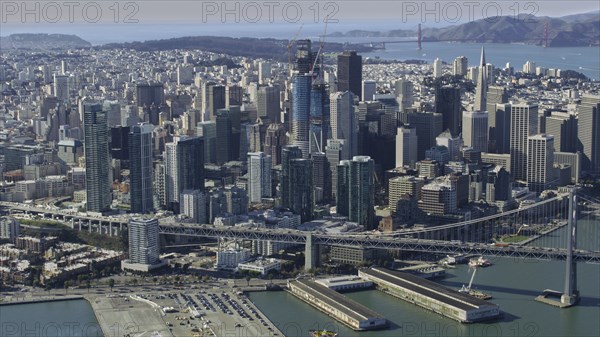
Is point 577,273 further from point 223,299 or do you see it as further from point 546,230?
point 223,299

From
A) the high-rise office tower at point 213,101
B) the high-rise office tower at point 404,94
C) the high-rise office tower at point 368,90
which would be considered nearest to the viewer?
the high-rise office tower at point 213,101

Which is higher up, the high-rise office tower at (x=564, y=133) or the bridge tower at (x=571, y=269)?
the high-rise office tower at (x=564, y=133)

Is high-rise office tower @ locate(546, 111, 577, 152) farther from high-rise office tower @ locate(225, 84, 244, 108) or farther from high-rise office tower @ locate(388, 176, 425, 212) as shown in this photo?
high-rise office tower @ locate(225, 84, 244, 108)

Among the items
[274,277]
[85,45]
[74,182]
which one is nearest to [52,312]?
[274,277]

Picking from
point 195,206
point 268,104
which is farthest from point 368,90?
point 195,206

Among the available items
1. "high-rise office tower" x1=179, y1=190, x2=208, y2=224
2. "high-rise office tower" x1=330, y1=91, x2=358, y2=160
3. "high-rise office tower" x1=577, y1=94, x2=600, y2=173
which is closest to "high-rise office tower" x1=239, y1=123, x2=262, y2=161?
"high-rise office tower" x1=330, y1=91, x2=358, y2=160

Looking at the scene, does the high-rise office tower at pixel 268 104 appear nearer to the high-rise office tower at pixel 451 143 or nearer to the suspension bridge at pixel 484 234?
the high-rise office tower at pixel 451 143

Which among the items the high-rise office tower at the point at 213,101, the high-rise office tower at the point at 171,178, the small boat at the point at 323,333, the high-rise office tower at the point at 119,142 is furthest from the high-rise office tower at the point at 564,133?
the small boat at the point at 323,333
